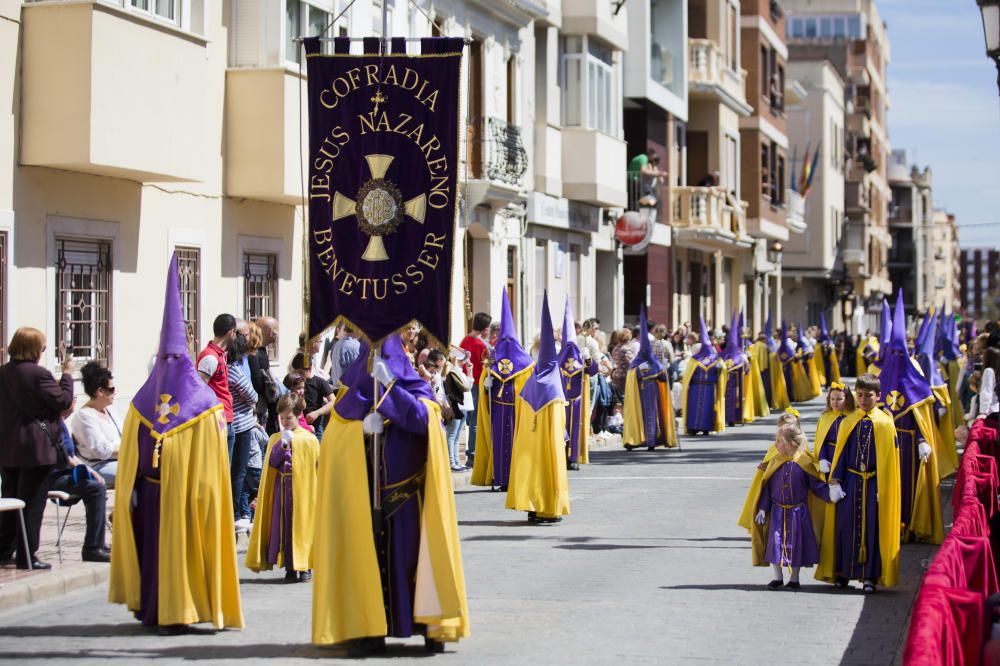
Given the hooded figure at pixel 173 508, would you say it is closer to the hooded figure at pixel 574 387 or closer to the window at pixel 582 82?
the hooded figure at pixel 574 387

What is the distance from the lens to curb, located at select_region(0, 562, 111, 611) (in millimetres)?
10805

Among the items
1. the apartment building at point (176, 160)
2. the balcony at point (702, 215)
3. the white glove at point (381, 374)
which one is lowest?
the white glove at point (381, 374)

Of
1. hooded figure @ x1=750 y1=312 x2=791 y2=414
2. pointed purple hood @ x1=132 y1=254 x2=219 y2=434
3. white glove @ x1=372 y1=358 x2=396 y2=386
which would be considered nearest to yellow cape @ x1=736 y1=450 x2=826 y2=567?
white glove @ x1=372 y1=358 x2=396 y2=386

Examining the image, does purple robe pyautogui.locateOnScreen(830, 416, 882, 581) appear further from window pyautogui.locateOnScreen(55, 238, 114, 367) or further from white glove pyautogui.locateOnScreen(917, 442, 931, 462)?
window pyautogui.locateOnScreen(55, 238, 114, 367)

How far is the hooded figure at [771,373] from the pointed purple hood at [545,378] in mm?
18833

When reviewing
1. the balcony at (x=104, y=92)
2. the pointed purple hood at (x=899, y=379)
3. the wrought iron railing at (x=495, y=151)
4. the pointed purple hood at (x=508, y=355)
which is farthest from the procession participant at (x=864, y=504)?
the wrought iron railing at (x=495, y=151)

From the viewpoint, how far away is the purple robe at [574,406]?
20.2 metres

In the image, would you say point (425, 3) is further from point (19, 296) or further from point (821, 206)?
point (821, 206)

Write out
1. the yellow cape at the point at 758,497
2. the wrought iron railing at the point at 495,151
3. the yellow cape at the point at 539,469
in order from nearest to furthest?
the yellow cape at the point at 758,497, the yellow cape at the point at 539,469, the wrought iron railing at the point at 495,151

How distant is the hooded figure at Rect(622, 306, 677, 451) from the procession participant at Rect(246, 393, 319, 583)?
42.1 feet

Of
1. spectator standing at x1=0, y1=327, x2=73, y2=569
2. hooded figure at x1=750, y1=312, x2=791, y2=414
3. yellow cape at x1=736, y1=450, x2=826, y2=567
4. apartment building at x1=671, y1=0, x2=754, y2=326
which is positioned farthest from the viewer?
apartment building at x1=671, y1=0, x2=754, y2=326

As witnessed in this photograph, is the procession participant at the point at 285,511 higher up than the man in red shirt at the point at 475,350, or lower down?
lower down

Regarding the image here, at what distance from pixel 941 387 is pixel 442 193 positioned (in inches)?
425

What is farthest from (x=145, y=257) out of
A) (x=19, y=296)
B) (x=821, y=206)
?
(x=821, y=206)
